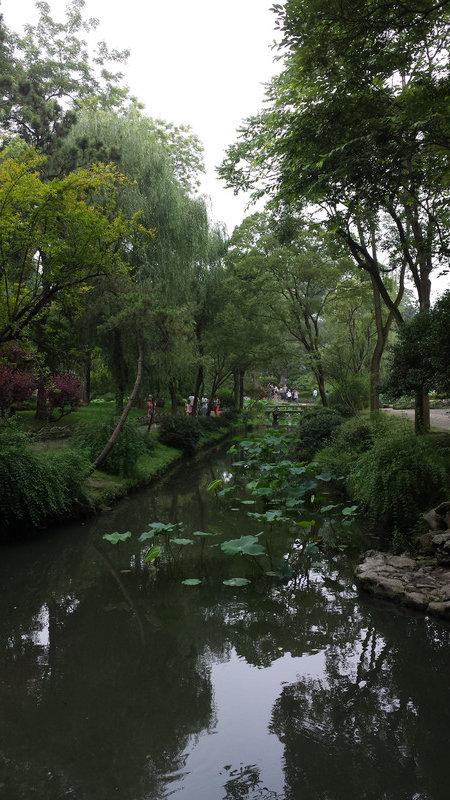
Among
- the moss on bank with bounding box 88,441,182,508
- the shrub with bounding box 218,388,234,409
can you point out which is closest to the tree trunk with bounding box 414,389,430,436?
the moss on bank with bounding box 88,441,182,508

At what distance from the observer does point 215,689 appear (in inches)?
170

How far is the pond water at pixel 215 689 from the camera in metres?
3.22

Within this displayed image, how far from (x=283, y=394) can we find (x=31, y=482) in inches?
1515

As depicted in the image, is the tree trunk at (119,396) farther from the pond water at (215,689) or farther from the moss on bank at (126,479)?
the pond water at (215,689)

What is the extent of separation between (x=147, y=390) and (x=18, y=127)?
7.79 meters

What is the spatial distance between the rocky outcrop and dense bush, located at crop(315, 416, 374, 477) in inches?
141

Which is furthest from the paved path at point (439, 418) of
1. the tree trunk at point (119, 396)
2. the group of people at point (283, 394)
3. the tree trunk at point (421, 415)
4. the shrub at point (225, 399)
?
the group of people at point (283, 394)

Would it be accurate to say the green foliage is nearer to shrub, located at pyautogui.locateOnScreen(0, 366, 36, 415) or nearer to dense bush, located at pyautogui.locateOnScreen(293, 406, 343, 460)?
dense bush, located at pyautogui.locateOnScreen(293, 406, 343, 460)

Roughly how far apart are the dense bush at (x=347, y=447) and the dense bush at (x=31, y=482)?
222 inches

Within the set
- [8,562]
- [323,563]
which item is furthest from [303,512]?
[8,562]

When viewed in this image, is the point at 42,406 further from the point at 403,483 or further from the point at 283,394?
the point at 283,394

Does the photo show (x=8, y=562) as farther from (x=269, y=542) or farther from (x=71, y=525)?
(x=269, y=542)

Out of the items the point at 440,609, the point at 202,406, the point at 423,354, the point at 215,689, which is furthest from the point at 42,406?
the point at 440,609

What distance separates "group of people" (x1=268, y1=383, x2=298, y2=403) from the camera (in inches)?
1637
